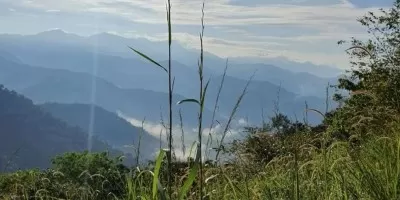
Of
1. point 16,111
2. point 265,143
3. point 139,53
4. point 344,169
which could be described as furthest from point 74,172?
point 16,111

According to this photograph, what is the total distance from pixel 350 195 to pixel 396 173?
27 centimetres

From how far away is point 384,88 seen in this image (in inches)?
470

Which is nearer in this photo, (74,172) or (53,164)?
(74,172)

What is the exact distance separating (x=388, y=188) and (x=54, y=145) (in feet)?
629

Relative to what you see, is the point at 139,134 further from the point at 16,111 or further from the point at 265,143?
the point at 16,111

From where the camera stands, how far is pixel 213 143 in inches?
123

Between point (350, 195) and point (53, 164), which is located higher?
point (350, 195)

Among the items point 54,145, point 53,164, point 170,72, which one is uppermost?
point 170,72

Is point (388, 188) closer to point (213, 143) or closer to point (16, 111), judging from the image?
point (213, 143)

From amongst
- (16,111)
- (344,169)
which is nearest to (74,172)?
(344,169)

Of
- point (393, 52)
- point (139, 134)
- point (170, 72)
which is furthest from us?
point (393, 52)

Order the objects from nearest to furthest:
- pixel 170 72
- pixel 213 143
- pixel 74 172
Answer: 1. pixel 170 72
2. pixel 213 143
3. pixel 74 172

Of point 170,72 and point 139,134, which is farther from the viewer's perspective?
point 139,134

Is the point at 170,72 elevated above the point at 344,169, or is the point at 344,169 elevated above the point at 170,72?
the point at 170,72
